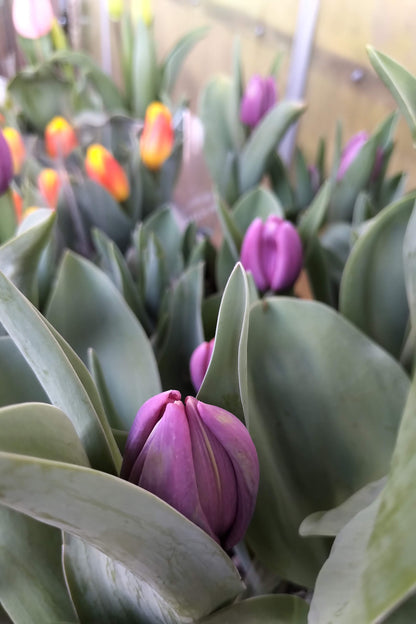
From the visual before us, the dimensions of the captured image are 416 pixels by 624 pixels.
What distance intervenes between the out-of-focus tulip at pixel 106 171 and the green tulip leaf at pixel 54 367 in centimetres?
28

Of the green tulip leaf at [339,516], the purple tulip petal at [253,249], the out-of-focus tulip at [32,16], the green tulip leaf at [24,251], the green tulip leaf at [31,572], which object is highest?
the out-of-focus tulip at [32,16]

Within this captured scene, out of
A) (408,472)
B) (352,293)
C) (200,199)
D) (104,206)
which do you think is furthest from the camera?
(200,199)

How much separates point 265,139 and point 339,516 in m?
→ 0.30

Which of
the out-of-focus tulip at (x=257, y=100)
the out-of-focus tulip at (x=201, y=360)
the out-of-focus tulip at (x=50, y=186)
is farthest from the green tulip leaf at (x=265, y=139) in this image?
the out-of-focus tulip at (x=201, y=360)

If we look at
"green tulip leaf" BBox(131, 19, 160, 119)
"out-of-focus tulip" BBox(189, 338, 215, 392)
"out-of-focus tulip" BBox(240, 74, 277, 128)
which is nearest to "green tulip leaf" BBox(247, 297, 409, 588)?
"out-of-focus tulip" BBox(189, 338, 215, 392)

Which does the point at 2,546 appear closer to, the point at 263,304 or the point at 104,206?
the point at 263,304

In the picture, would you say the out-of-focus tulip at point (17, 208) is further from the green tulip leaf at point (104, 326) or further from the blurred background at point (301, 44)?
the blurred background at point (301, 44)

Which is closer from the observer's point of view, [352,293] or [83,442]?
[83,442]

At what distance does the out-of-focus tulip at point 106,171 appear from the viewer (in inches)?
14.7

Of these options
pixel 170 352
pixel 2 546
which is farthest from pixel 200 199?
pixel 2 546

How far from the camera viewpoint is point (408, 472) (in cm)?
11

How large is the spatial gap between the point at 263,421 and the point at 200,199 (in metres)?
0.54

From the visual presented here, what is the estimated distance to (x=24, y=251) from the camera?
0.58 ft

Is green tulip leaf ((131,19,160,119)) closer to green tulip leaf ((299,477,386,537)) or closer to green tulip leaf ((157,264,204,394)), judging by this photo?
green tulip leaf ((157,264,204,394))
